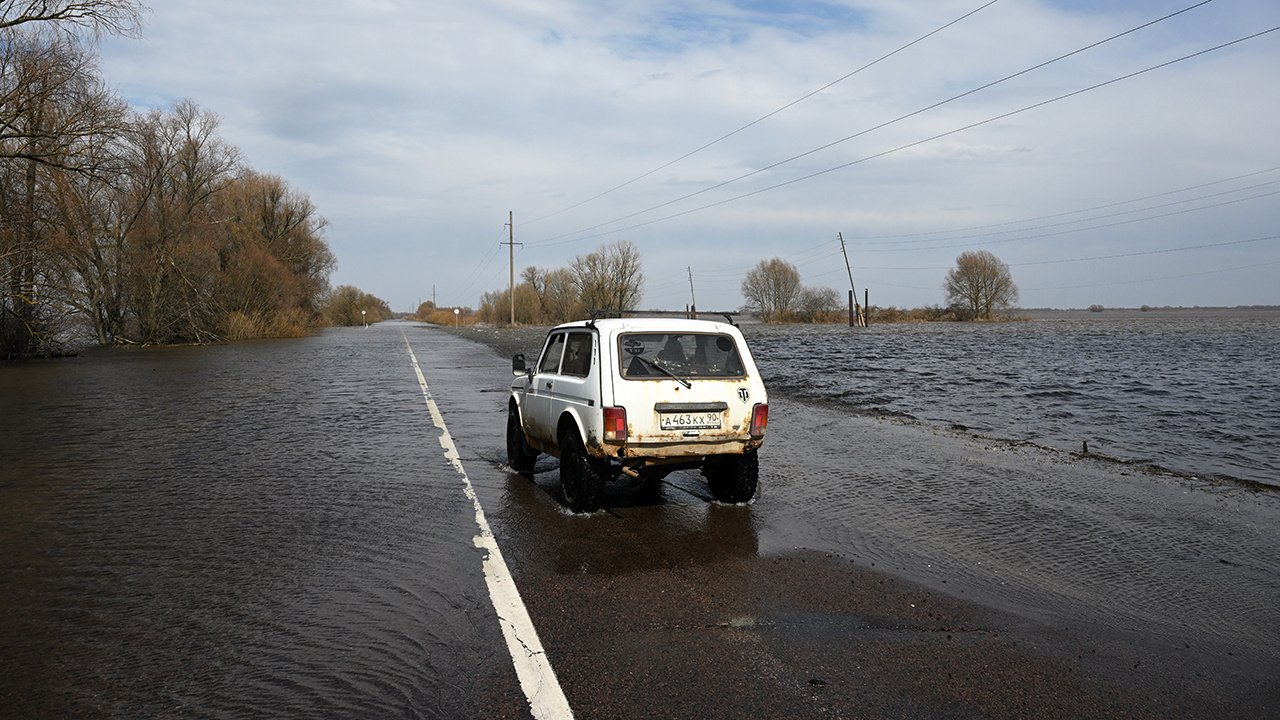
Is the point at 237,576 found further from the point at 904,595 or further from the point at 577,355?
the point at 904,595

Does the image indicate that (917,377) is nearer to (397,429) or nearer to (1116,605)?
(397,429)

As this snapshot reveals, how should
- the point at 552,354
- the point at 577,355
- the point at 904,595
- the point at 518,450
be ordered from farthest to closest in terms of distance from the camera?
1. the point at 518,450
2. the point at 552,354
3. the point at 577,355
4. the point at 904,595

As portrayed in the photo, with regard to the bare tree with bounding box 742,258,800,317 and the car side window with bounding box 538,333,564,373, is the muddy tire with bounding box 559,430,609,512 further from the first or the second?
the bare tree with bounding box 742,258,800,317

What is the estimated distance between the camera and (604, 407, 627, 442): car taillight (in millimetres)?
7172

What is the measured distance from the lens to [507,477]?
30.6 feet

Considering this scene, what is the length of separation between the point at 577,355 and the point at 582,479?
1.33m

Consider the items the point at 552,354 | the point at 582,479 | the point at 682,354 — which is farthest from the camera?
the point at 552,354

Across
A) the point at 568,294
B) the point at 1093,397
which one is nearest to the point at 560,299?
the point at 568,294

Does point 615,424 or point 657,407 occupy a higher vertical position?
point 657,407

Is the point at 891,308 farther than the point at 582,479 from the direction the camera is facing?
Yes

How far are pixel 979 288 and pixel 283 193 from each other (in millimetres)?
89665

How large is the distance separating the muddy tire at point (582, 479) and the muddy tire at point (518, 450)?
5.63ft

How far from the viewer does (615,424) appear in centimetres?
718

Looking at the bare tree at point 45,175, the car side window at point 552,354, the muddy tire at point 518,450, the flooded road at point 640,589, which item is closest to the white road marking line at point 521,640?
the flooded road at point 640,589
